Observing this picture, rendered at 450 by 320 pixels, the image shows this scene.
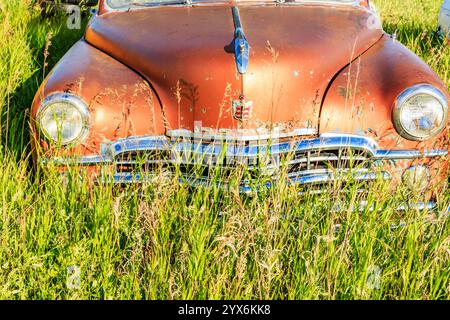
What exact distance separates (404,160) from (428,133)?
0.58ft

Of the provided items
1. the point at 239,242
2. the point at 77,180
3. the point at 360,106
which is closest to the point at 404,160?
the point at 360,106

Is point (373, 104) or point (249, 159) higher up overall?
point (373, 104)

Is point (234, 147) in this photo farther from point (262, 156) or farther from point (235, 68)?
point (235, 68)

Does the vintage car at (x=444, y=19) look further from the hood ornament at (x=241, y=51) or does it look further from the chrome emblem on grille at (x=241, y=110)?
the chrome emblem on grille at (x=241, y=110)

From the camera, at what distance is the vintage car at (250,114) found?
10.1ft

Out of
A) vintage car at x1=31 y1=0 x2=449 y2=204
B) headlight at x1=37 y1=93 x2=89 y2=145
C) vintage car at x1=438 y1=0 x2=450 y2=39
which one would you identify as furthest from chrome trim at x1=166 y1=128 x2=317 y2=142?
vintage car at x1=438 y1=0 x2=450 y2=39

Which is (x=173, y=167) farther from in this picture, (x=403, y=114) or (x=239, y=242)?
(x=403, y=114)

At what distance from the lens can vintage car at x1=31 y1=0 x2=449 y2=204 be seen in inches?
121

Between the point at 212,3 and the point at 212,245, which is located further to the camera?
the point at 212,3

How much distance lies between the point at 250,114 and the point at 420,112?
824mm

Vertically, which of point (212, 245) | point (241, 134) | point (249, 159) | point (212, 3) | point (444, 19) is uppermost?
point (444, 19)

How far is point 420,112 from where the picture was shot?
3.12 meters

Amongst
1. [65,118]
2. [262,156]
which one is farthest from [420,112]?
[65,118]

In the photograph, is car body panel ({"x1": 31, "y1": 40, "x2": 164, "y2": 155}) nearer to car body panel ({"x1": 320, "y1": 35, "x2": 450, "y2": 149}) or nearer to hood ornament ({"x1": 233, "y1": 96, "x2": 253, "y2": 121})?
hood ornament ({"x1": 233, "y1": 96, "x2": 253, "y2": 121})
